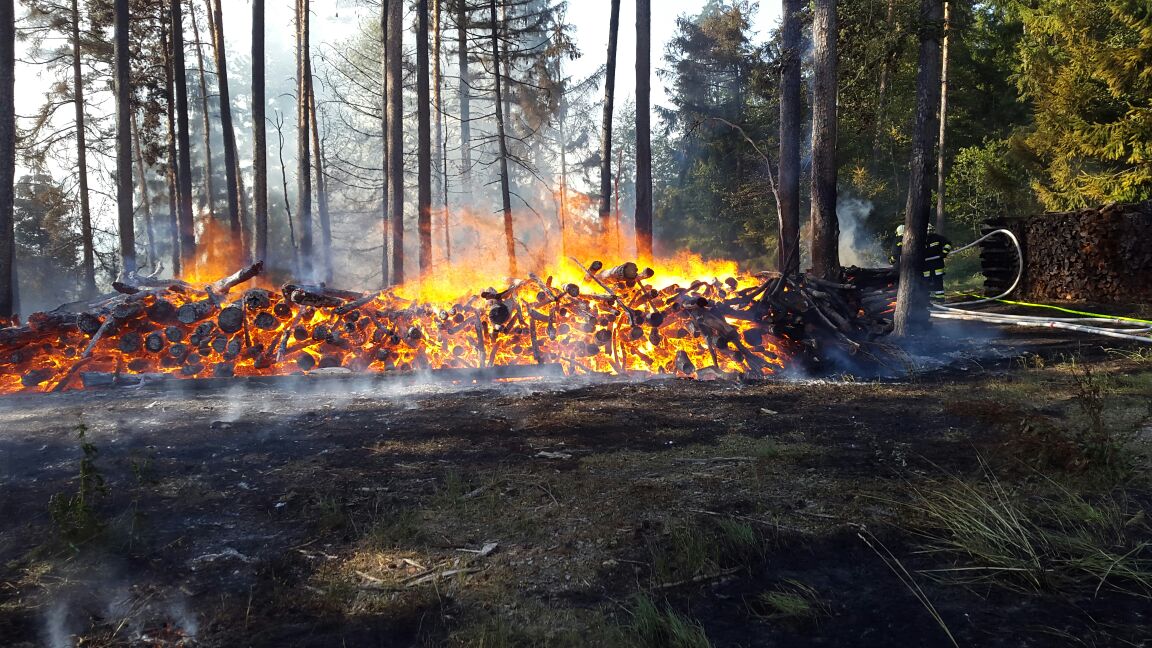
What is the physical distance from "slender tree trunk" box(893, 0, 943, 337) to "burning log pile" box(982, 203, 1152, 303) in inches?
265

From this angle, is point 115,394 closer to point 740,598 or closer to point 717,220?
point 740,598

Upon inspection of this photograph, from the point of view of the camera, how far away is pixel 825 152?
37.8 feet

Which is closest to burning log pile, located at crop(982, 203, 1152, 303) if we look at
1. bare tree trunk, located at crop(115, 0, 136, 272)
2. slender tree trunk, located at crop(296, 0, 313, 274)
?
bare tree trunk, located at crop(115, 0, 136, 272)

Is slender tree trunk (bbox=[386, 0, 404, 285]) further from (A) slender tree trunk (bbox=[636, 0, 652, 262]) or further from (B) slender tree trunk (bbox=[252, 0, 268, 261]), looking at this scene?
(A) slender tree trunk (bbox=[636, 0, 652, 262])

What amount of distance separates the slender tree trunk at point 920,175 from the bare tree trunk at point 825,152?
137cm

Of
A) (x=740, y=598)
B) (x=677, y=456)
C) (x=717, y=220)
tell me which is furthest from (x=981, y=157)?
(x=740, y=598)

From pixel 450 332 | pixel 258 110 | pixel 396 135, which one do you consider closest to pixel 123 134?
pixel 258 110

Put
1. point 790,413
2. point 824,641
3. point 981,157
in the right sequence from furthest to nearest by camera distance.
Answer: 1. point 981,157
2. point 790,413
3. point 824,641

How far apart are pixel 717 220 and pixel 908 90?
9.39 meters

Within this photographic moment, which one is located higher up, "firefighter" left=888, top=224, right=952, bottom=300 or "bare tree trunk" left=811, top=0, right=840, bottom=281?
"bare tree trunk" left=811, top=0, right=840, bottom=281

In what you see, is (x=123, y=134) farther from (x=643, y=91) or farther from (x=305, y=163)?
(x=643, y=91)

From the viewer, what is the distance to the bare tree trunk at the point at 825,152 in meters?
11.5

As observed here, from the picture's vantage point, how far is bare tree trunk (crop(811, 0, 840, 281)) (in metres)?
11.5

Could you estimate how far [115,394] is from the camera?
852 centimetres
